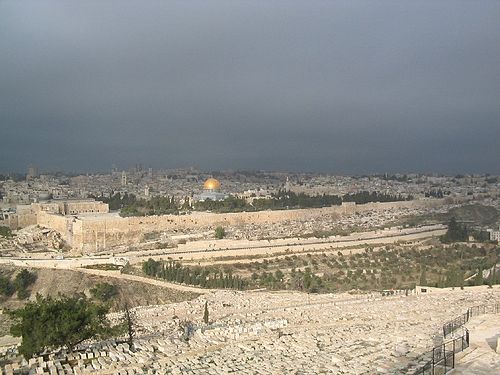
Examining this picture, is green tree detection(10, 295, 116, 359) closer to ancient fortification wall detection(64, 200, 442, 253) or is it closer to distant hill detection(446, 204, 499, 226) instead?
ancient fortification wall detection(64, 200, 442, 253)

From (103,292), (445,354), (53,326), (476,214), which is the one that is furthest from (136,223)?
(476,214)

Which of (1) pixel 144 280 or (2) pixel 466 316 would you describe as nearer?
(2) pixel 466 316

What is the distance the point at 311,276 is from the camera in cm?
3017

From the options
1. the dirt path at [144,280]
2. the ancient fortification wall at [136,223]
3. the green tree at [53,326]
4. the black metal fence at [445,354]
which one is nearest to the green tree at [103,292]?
the dirt path at [144,280]

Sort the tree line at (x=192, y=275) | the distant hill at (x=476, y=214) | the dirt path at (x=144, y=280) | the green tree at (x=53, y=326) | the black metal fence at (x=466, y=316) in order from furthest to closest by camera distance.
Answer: the distant hill at (x=476, y=214), the tree line at (x=192, y=275), the dirt path at (x=144, y=280), the black metal fence at (x=466, y=316), the green tree at (x=53, y=326)

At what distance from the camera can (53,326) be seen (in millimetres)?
12383

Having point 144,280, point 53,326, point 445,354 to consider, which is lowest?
point 144,280

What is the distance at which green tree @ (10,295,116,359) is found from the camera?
12.3 meters

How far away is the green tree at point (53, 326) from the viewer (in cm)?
1227

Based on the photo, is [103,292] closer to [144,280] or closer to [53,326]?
[144,280]

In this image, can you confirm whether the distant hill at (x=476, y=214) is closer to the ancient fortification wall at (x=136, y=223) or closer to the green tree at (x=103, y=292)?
the ancient fortification wall at (x=136, y=223)

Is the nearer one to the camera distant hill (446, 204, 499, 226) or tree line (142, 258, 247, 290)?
tree line (142, 258, 247, 290)

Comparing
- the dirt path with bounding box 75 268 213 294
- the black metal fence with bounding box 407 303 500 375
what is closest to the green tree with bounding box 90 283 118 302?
the dirt path with bounding box 75 268 213 294

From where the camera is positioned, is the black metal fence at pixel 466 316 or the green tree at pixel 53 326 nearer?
the green tree at pixel 53 326
